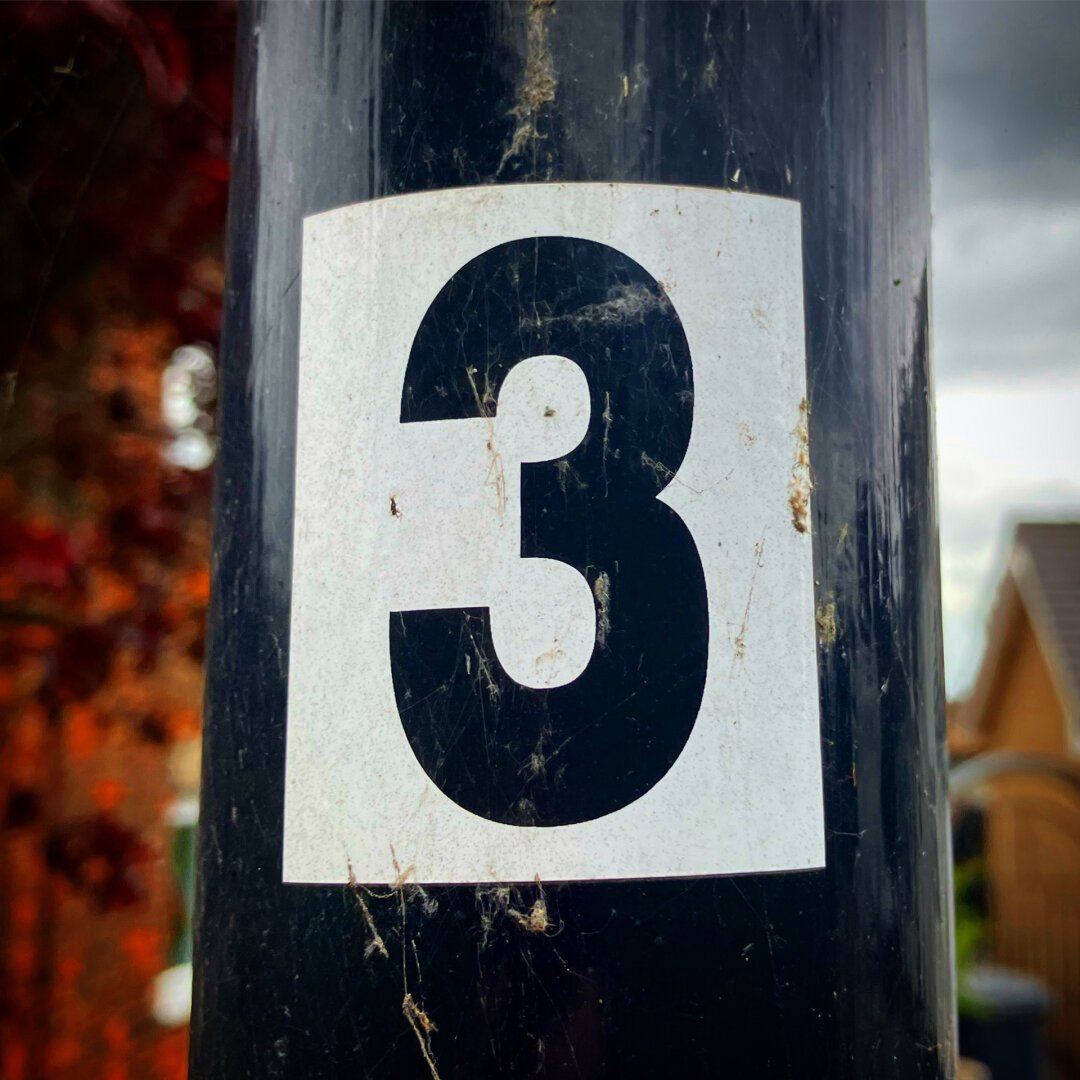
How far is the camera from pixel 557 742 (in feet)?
4.03

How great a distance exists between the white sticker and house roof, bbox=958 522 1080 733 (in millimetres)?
12449

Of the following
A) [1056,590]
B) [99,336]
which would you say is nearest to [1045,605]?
[1056,590]

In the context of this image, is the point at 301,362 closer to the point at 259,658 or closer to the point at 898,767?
the point at 259,658

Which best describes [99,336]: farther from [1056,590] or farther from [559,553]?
[1056,590]

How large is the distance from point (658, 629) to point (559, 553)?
0.42 ft

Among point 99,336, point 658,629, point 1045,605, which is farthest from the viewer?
point 1045,605

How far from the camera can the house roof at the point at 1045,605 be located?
13414 millimetres

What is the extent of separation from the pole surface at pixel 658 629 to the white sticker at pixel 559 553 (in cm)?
3

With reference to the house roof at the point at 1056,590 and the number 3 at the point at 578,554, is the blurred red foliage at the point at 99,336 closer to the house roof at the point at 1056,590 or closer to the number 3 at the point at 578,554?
the number 3 at the point at 578,554

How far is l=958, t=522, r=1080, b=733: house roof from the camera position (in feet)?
44.0

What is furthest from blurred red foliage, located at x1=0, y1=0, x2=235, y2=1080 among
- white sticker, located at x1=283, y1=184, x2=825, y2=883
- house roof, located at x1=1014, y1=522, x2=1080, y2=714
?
house roof, located at x1=1014, y1=522, x2=1080, y2=714

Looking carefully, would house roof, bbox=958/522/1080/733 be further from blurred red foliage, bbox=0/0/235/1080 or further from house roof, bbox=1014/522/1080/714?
blurred red foliage, bbox=0/0/235/1080

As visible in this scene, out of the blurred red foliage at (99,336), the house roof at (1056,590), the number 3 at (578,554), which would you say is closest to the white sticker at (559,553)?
the number 3 at (578,554)

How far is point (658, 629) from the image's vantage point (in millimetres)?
1245
